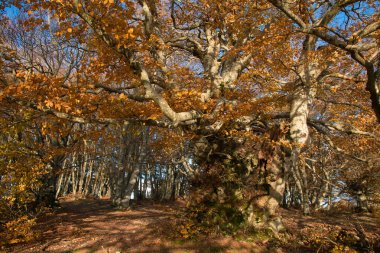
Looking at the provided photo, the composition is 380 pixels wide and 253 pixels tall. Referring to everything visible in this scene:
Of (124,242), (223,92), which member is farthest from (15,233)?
(223,92)

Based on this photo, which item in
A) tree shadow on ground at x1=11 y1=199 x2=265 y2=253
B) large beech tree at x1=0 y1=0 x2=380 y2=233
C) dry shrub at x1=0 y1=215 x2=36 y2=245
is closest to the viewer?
large beech tree at x1=0 y1=0 x2=380 y2=233

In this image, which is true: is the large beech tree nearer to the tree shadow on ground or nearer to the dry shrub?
the tree shadow on ground

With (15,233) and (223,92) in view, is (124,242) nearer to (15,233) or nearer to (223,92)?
(15,233)

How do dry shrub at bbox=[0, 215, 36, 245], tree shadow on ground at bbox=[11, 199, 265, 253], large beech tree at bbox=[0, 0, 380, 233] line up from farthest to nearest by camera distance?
1. dry shrub at bbox=[0, 215, 36, 245]
2. tree shadow on ground at bbox=[11, 199, 265, 253]
3. large beech tree at bbox=[0, 0, 380, 233]

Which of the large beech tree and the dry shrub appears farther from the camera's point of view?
the dry shrub

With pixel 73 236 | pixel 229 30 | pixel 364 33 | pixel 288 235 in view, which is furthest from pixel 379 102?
pixel 73 236

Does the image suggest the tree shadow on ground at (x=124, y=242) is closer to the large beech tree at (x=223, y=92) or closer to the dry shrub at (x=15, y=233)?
the dry shrub at (x=15, y=233)

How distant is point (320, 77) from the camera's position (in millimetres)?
9359

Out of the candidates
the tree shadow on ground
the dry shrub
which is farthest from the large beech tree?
the dry shrub

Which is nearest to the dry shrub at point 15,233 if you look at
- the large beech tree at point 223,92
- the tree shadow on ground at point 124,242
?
the tree shadow on ground at point 124,242

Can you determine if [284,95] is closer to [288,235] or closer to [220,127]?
[220,127]

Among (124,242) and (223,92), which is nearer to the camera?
(124,242)

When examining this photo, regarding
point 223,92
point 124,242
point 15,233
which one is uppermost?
point 223,92

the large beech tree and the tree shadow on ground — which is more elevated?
the large beech tree
